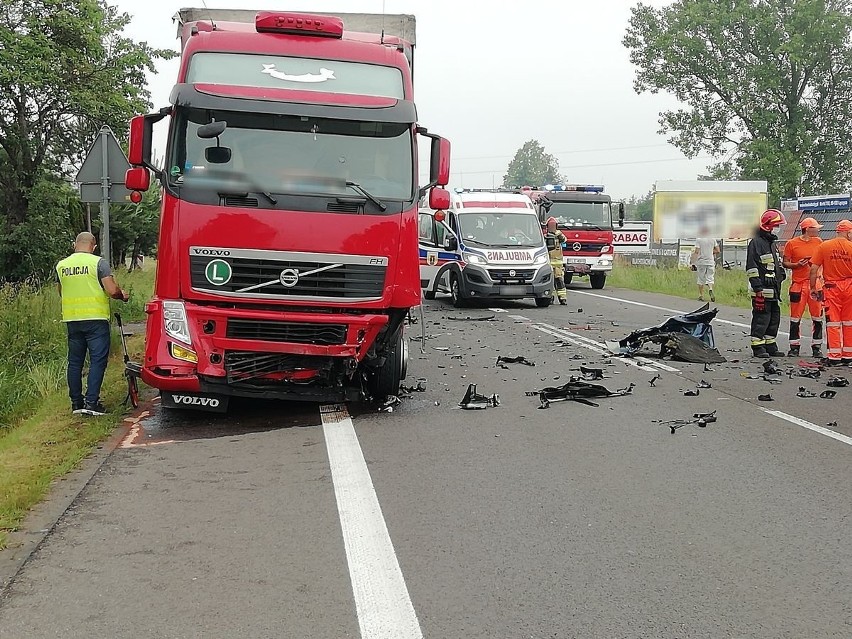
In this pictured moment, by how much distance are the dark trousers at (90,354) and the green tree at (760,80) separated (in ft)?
131

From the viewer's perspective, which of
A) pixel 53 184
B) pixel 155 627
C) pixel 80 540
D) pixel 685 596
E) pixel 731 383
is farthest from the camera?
pixel 53 184

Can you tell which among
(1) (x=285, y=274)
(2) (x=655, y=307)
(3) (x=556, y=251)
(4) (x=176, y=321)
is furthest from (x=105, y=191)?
(2) (x=655, y=307)

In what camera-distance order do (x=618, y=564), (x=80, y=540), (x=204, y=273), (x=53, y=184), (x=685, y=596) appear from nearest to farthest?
(x=685, y=596), (x=618, y=564), (x=80, y=540), (x=204, y=273), (x=53, y=184)

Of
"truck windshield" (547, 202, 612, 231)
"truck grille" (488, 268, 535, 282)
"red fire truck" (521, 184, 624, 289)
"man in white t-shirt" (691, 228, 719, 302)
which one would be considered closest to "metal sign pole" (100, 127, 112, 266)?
"truck grille" (488, 268, 535, 282)

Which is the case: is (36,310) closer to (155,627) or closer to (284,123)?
(284,123)

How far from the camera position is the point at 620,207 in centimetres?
2773

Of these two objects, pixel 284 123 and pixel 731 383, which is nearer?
pixel 284 123

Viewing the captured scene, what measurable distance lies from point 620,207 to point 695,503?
22.6 m

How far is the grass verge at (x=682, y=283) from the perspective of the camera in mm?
23883

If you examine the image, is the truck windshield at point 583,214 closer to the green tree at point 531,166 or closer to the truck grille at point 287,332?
the truck grille at point 287,332

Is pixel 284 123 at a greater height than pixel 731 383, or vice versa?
pixel 284 123

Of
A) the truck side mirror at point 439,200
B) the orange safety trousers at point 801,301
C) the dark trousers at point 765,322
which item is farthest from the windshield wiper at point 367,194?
the orange safety trousers at point 801,301

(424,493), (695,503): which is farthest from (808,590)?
(424,493)

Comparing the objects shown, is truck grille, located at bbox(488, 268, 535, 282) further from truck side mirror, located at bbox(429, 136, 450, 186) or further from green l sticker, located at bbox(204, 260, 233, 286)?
green l sticker, located at bbox(204, 260, 233, 286)
